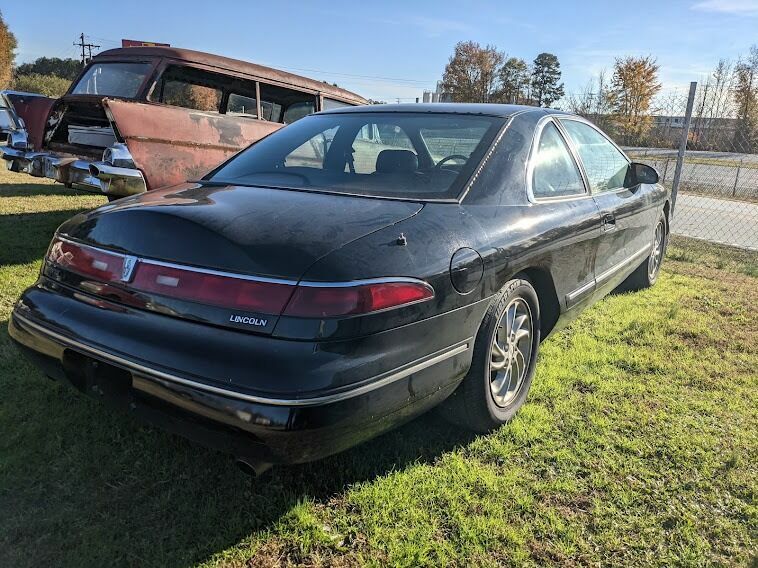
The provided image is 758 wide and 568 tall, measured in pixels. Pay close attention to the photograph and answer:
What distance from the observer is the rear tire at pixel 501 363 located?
2443mm

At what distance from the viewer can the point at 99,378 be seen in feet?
6.71

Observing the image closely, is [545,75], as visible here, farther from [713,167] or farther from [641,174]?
[641,174]

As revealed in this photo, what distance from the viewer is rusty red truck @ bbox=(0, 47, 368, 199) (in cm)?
510

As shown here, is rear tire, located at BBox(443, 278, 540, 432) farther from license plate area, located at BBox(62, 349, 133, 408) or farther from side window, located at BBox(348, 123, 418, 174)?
license plate area, located at BBox(62, 349, 133, 408)

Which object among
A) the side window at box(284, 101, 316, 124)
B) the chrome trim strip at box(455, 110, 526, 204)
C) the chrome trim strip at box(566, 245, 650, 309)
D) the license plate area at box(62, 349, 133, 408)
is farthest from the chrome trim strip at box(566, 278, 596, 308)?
the side window at box(284, 101, 316, 124)

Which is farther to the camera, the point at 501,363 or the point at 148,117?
the point at 148,117

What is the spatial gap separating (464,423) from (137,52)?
567cm

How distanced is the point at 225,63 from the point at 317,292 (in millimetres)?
5463

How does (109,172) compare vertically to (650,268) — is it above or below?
above

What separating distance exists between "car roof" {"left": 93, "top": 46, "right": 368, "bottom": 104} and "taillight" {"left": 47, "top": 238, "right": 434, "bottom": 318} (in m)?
4.72

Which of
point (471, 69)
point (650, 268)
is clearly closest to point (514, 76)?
point (471, 69)

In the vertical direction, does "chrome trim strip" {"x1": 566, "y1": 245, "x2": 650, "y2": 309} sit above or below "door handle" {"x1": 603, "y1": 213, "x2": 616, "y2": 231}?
below

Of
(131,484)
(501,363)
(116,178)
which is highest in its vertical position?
(116,178)

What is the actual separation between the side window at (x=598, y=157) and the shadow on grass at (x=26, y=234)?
4.52 m
